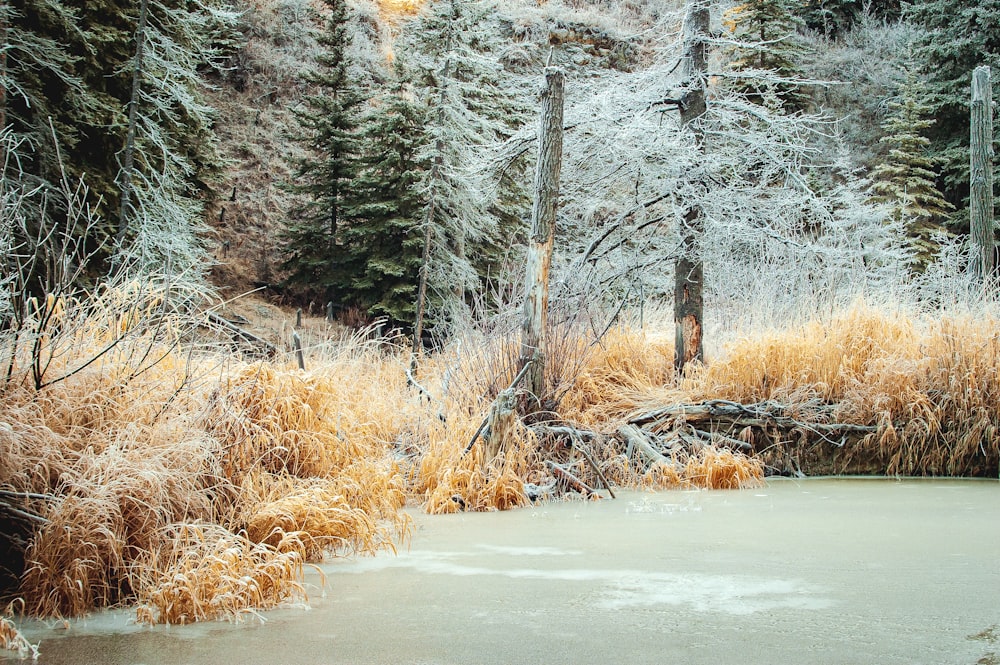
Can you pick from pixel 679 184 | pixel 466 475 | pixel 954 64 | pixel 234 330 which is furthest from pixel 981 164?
pixel 954 64

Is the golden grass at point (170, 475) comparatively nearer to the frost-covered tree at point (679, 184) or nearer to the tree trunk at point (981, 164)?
the frost-covered tree at point (679, 184)

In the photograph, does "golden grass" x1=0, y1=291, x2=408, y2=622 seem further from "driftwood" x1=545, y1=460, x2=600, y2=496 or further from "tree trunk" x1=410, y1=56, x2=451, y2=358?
"tree trunk" x1=410, y1=56, x2=451, y2=358

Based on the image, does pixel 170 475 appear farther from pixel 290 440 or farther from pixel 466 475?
pixel 466 475

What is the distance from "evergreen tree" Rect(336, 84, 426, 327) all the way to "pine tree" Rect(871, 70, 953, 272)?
40.5 feet

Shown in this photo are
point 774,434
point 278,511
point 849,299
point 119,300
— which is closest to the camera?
point 278,511

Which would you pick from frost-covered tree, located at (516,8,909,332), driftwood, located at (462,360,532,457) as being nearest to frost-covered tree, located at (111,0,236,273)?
frost-covered tree, located at (516,8,909,332)

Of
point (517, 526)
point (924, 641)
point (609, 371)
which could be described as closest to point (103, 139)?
point (609, 371)

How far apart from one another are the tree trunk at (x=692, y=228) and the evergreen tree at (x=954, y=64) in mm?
16071

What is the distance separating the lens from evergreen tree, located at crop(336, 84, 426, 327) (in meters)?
18.6

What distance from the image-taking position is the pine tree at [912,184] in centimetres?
2284

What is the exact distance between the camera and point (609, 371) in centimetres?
1054

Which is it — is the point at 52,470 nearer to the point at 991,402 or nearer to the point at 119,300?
the point at 119,300

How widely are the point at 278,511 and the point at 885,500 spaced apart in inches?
198

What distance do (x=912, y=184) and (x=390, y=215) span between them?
47.7ft
